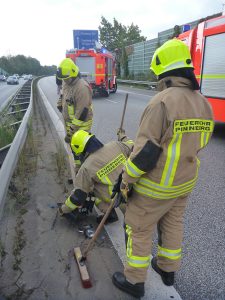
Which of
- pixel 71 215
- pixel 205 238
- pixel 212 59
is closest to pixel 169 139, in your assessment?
pixel 205 238

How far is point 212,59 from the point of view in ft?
23.6

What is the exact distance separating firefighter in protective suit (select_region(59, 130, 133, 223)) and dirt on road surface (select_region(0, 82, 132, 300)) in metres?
0.31

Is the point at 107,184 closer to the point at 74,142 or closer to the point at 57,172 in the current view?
the point at 74,142

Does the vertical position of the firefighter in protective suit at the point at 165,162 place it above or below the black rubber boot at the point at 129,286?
above

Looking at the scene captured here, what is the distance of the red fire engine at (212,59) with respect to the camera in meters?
6.89

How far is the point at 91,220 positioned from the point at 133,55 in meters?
30.0

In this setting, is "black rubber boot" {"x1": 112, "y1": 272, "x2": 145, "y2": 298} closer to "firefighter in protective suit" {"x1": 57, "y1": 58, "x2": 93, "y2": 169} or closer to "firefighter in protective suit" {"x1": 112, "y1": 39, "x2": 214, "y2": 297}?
"firefighter in protective suit" {"x1": 112, "y1": 39, "x2": 214, "y2": 297}

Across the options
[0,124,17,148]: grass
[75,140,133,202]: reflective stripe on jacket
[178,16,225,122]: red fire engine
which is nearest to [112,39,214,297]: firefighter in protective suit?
[75,140,133,202]: reflective stripe on jacket

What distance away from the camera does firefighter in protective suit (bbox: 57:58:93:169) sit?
4586 mm

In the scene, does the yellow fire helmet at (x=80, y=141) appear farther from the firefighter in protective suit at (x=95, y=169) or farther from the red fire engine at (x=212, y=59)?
the red fire engine at (x=212, y=59)

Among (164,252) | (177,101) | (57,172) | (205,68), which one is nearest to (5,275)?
(164,252)

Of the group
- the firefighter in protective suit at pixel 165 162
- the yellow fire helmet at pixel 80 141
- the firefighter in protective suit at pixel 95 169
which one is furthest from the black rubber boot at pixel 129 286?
the yellow fire helmet at pixel 80 141

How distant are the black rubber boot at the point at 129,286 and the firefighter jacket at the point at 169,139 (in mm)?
723

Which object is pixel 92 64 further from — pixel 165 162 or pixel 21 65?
pixel 21 65
